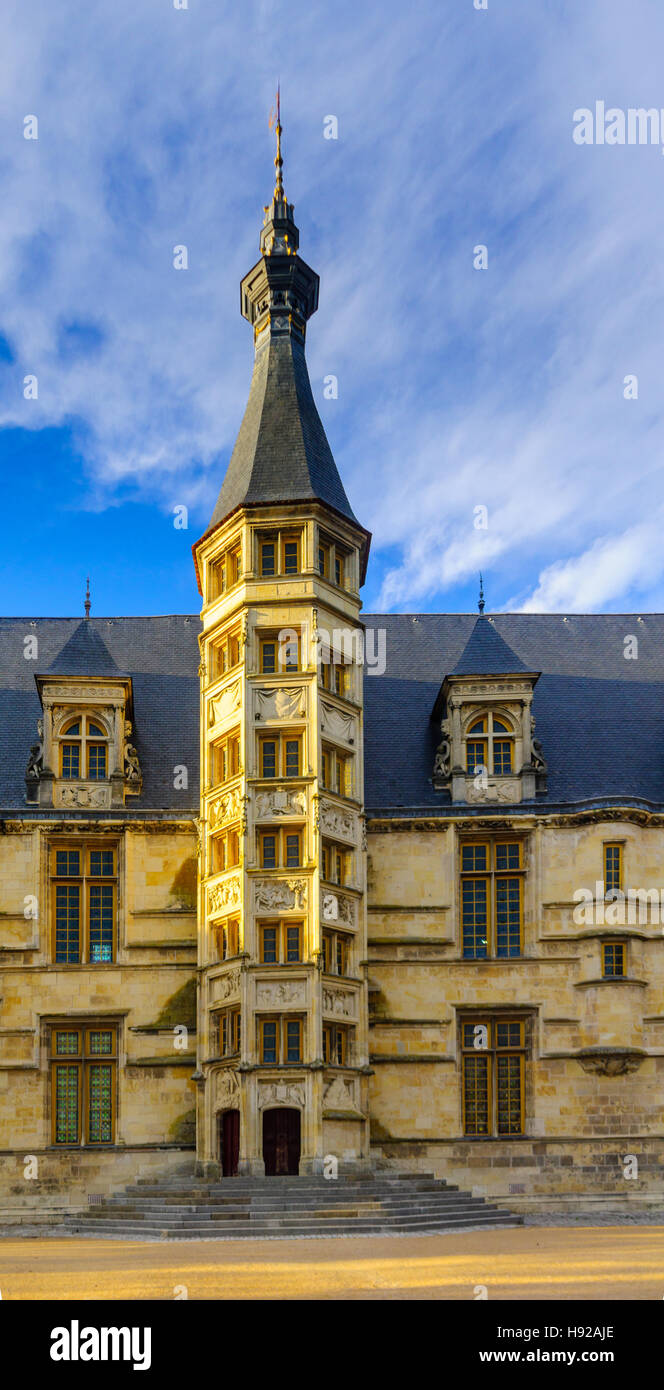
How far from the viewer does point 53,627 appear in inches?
1750

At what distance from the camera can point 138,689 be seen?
4191 centimetres

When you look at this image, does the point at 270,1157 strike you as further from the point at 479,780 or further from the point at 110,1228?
the point at 479,780

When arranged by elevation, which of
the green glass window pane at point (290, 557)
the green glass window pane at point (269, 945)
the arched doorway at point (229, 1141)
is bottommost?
the arched doorway at point (229, 1141)

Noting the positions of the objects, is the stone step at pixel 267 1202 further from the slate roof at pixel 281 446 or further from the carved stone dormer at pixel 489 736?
the slate roof at pixel 281 446

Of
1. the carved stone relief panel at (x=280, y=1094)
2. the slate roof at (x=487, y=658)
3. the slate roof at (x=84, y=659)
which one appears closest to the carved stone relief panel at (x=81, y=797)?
the slate roof at (x=84, y=659)

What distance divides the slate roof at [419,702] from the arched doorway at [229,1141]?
25.7 ft

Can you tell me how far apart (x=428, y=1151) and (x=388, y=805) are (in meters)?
8.87

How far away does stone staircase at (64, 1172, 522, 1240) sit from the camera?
2841 cm

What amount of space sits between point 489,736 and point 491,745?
253mm

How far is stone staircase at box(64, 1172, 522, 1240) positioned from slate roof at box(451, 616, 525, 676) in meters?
13.2

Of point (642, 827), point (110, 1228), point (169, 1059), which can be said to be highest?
point (642, 827)

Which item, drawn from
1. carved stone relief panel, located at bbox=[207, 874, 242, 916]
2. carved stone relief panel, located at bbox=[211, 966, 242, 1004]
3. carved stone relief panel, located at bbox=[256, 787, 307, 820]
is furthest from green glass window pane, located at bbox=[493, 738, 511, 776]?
carved stone relief panel, located at bbox=[211, 966, 242, 1004]

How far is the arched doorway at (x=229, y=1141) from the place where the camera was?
34375 mm
